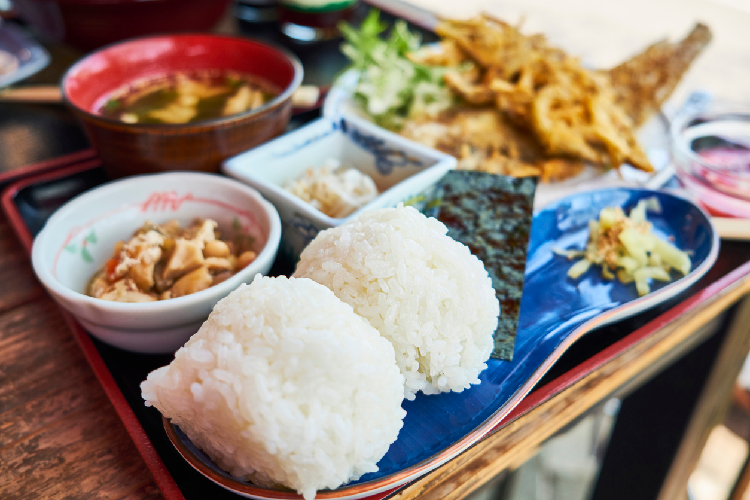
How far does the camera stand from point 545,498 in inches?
108

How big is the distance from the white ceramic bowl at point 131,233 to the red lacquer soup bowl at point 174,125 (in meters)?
0.11

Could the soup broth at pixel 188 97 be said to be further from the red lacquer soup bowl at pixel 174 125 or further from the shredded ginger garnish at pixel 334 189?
the shredded ginger garnish at pixel 334 189

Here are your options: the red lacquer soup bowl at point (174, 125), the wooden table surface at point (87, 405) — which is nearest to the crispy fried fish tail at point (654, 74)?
the wooden table surface at point (87, 405)

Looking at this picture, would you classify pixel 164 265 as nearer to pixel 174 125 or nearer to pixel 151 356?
pixel 151 356

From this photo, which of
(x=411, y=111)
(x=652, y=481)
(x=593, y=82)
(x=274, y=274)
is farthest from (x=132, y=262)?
(x=652, y=481)

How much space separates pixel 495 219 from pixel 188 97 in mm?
1170

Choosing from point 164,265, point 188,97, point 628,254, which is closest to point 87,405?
point 164,265

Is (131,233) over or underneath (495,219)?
underneath

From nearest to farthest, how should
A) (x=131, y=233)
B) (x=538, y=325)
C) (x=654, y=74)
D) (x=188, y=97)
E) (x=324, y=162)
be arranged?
1. (x=538, y=325)
2. (x=131, y=233)
3. (x=324, y=162)
4. (x=188, y=97)
5. (x=654, y=74)

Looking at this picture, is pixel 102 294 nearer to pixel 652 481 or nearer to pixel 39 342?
pixel 39 342

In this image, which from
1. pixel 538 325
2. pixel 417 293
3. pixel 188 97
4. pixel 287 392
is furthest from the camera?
pixel 188 97

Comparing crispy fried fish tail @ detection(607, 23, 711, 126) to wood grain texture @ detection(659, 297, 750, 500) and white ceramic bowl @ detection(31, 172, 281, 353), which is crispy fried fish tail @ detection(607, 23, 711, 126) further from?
white ceramic bowl @ detection(31, 172, 281, 353)

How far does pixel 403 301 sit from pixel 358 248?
0.43 ft

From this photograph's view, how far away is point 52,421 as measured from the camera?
1033mm
